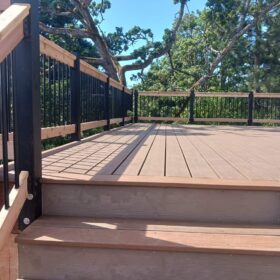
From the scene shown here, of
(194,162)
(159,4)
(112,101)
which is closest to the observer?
(194,162)

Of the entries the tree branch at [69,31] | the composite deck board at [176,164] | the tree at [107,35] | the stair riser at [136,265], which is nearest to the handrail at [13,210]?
the stair riser at [136,265]

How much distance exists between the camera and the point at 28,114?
1.94 m

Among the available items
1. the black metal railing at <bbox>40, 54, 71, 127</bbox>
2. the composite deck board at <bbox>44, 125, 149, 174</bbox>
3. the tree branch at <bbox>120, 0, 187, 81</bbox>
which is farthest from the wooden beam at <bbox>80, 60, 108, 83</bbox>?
the tree branch at <bbox>120, 0, 187, 81</bbox>

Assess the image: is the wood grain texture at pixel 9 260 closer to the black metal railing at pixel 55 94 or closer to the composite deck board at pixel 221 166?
the composite deck board at pixel 221 166

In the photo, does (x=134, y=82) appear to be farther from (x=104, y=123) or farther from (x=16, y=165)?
(x=16, y=165)

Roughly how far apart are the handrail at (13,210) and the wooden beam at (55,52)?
1.23 meters

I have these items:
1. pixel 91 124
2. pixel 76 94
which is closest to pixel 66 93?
pixel 76 94

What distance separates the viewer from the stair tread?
1.65 metres

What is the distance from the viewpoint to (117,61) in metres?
14.5

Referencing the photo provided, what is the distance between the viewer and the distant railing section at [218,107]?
394 inches

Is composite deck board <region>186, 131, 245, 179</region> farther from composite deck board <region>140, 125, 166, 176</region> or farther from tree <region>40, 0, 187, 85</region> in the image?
tree <region>40, 0, 187, 85</region>

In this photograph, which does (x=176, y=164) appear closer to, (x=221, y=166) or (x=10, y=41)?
(x=221, y=166)

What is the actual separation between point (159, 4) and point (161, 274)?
25343 millimetres

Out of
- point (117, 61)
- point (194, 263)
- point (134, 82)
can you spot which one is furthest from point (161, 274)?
point (134, 82)
